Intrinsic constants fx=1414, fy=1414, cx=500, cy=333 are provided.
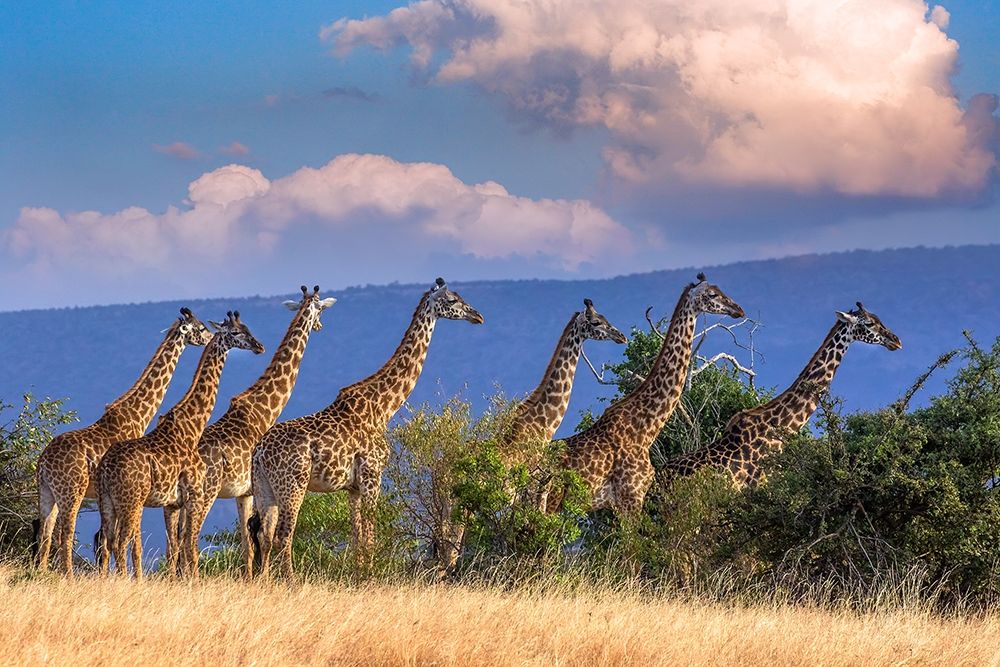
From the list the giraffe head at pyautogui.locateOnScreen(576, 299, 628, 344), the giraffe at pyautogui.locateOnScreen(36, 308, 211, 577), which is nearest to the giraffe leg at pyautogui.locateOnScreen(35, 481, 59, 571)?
the giraffe at pyautogui.locateOnScreen(36, 308, 211, 577)

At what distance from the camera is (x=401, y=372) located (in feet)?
55.4

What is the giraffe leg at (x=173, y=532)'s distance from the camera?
606 inches

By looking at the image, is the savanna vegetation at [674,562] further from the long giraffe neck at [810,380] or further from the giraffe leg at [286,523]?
the long giraffe neck at [810,380]

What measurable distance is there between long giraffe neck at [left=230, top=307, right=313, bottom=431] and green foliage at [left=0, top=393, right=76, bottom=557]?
12.8 feet

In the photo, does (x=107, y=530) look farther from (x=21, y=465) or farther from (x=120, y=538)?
(x=21, y=465)

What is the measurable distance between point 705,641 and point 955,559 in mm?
4569

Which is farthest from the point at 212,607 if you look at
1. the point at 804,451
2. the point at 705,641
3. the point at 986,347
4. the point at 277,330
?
the point at 277,330

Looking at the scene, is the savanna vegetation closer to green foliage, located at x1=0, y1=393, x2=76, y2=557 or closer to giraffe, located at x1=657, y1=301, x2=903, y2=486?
giraffe, located at x1=657, y1=301, x2=903, y2=486

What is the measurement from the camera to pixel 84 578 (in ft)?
45.2

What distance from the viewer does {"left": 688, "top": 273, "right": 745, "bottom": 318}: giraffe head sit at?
58.6ft

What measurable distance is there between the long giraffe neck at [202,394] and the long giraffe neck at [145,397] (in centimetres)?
42

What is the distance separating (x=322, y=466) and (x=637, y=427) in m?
3.85

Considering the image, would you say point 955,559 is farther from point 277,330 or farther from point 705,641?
point 277,330

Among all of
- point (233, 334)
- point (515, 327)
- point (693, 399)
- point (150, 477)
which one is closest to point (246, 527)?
point (150, 477)
